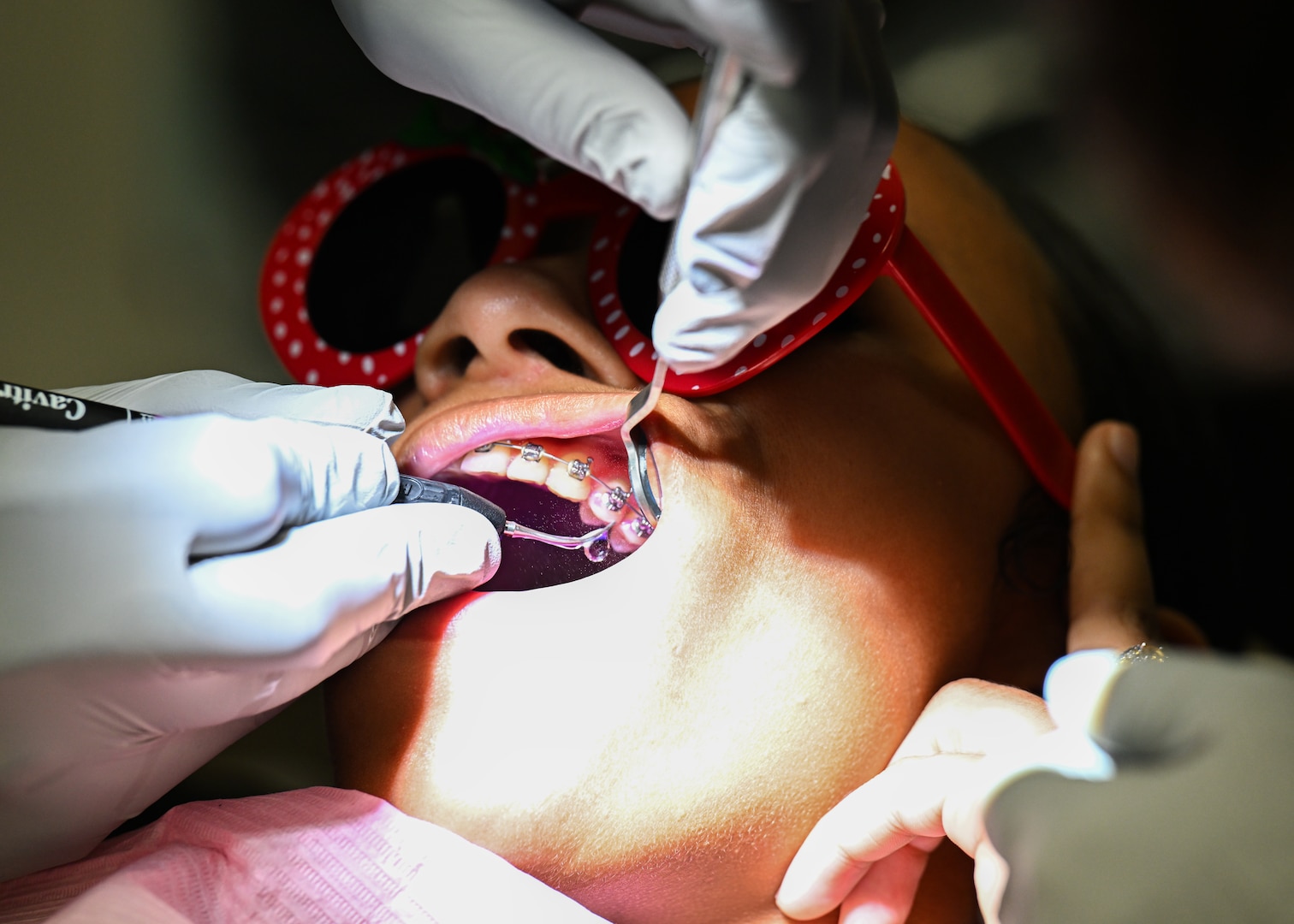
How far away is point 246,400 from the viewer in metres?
0.70

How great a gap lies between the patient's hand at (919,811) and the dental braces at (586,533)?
280 millimetres

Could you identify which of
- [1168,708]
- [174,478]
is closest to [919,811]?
[1168,708]

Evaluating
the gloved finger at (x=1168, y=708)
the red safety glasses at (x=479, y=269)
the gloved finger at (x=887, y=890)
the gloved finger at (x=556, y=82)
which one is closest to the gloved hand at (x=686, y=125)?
the gloved finger at (x=556, y=82)

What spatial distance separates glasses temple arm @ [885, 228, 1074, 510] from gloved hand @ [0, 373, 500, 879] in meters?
0.52

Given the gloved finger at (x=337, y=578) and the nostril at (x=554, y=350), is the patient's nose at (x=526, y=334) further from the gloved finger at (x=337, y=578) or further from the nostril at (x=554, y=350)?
the gloved finger at (x=337, y=578)

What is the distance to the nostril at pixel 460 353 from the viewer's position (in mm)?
848

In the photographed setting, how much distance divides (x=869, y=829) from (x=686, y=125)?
0.54 metres

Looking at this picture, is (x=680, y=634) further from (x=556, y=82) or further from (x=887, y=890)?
(x=556, y=82)

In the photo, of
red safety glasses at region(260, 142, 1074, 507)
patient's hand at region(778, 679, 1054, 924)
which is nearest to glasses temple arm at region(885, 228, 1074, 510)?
red safety glasses at region(260, 142, 1074, 507)

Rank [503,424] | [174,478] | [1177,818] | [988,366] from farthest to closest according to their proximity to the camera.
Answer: [988,366] < [503,424] < [174,478] < [1177,818]

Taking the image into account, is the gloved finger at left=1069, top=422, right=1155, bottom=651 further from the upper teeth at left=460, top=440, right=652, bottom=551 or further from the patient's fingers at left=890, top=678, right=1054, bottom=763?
the upper teeth at left=460, top=440, right=652, bottom=551

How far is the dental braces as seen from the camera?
2.45ft

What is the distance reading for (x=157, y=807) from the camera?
781 millimetres

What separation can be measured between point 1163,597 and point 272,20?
1.21 metres
